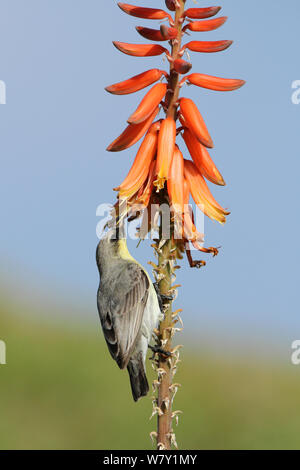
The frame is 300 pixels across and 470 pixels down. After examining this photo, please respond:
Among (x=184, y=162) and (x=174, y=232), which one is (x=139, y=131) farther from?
(x=174, y=232)

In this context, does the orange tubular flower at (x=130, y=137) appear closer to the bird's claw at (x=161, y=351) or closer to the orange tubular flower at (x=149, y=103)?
the orange tubular flower at (x=149, y=103)

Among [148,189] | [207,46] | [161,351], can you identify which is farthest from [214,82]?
[161,351]

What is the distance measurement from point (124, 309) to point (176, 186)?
5.83 feet

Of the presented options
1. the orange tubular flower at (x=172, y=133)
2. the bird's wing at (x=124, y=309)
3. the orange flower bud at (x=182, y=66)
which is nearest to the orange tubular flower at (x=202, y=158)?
the orange tubular flower at (x=172, y=133)

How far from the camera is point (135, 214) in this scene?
5324 millimetres

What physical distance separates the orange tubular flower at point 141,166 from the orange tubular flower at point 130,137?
0.18 feet

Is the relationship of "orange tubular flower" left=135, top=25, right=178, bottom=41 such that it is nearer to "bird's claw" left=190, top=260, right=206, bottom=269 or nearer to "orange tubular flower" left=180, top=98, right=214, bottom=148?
"orange tubular flower" left=180, top=98, right=214, bottom=148

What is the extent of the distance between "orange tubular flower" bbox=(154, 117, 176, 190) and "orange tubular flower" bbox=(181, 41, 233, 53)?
2.01ft

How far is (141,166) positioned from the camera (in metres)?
5.28

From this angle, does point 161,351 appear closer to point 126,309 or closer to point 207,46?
point 126,309

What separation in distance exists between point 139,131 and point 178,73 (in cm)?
66

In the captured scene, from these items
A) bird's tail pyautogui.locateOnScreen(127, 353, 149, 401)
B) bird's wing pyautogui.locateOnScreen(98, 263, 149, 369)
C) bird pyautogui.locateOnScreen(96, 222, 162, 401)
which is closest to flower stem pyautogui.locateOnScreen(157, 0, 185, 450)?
bird pyautogui.locateOnScreen(96, 222, 162, 401)

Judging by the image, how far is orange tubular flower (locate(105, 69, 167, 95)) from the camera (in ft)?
16.6

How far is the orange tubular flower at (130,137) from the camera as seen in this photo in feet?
17.2
